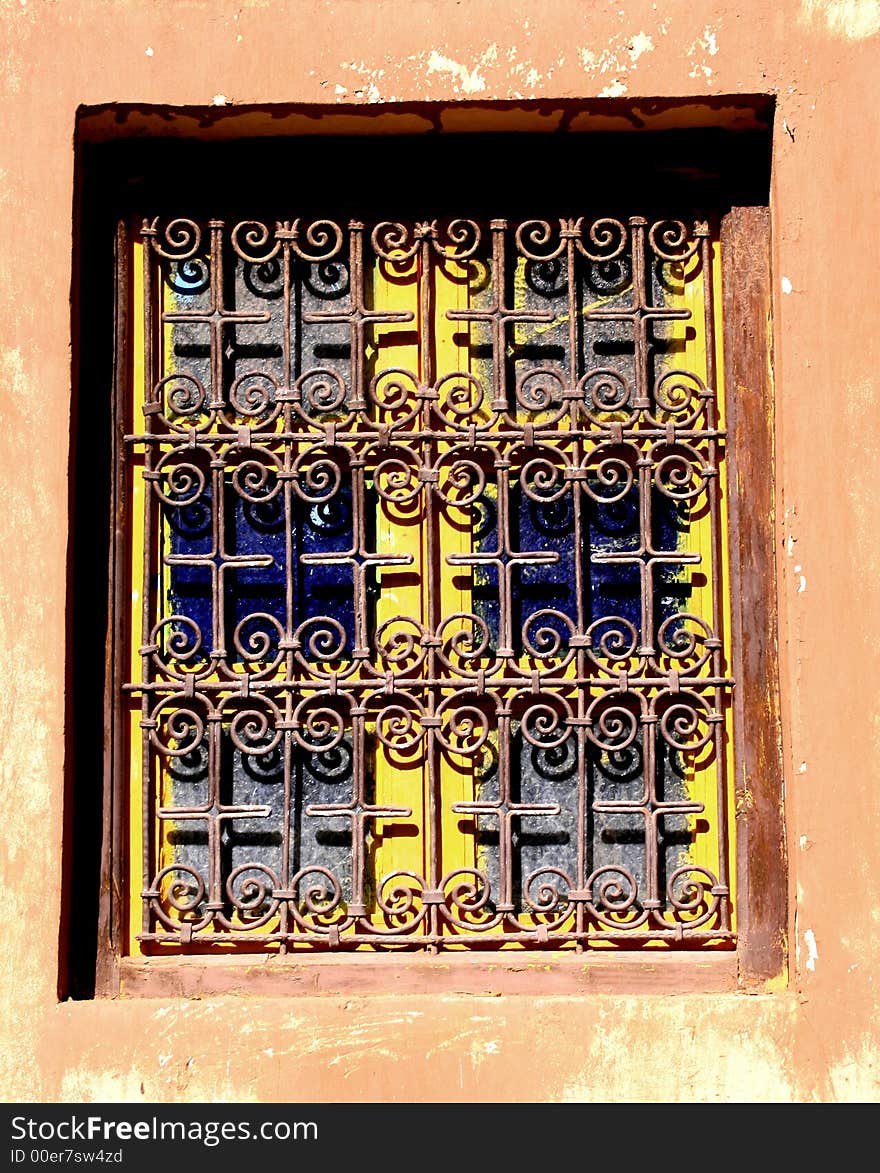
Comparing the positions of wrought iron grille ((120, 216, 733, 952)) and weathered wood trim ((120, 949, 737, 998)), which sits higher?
wrought iron grille ((120, 216, 733, 952))

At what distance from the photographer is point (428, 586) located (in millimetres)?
2703

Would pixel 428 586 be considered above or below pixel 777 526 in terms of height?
below

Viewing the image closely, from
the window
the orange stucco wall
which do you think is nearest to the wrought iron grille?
the window

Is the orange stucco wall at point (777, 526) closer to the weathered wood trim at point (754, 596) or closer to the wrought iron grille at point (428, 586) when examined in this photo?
the weathered wood trim at point (754, 596)

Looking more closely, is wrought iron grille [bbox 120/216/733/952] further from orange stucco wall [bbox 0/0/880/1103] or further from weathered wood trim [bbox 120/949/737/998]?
orange stucco wall [bbox 0/0/880/1103]

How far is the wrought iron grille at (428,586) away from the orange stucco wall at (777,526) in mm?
189

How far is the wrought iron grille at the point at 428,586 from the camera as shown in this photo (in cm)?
267

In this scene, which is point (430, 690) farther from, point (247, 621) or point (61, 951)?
point (61, 951)

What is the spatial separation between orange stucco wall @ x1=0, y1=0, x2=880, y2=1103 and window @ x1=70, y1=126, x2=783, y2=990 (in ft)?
0.56

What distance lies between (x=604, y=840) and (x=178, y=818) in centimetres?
96

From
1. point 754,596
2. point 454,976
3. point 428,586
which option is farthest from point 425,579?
point 454,976

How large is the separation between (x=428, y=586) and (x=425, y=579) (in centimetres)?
2

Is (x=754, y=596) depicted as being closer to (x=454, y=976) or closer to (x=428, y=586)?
(x=428, y=586)

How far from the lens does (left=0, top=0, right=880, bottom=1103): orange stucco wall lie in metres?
2.50
